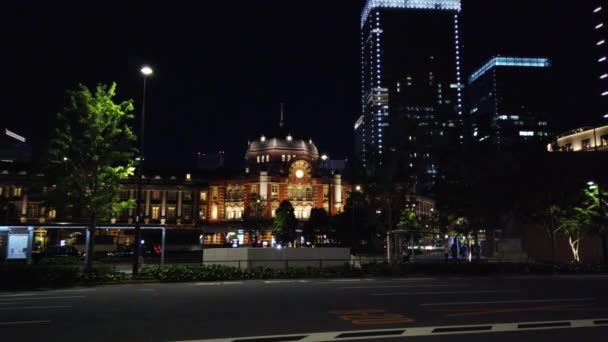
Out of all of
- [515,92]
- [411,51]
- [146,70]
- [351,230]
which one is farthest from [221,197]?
[411,51]

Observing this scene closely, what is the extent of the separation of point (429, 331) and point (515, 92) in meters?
167

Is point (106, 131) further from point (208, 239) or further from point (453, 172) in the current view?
point (208, 239)

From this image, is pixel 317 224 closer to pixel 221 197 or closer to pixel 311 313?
pixel 221 197

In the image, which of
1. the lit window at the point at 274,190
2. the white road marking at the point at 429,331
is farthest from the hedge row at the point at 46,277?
the lit window at the point at 274,190

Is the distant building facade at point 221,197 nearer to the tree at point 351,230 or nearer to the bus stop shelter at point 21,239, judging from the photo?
the tree at point 351,230

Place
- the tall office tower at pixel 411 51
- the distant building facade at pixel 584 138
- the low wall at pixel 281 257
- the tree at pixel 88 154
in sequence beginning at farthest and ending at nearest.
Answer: the tall office tower at pixel 411 51 < the distant building facade at pixel 584 138 < the low wall at pixel 281 257 < the tree at pixel 88 154

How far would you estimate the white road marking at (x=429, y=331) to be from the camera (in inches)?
398

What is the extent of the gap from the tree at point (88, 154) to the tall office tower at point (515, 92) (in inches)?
5291

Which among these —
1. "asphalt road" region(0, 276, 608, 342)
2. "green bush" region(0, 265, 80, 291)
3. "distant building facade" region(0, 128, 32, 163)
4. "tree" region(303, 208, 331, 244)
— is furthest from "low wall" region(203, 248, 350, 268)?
"distant building facade" region(0, 128, 32, 163)

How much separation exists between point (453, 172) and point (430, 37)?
166 meters

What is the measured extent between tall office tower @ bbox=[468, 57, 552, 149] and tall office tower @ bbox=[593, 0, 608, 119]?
35.2m

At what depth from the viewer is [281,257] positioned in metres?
28.2

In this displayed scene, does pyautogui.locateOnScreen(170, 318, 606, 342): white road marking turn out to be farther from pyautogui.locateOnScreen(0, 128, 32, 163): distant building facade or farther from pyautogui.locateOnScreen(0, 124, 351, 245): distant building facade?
pyautogui.locateOnScreen(0, 128, 32, 163): distant building facade

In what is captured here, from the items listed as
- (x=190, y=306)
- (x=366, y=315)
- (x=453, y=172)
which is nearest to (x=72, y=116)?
(x=190, y=306)
